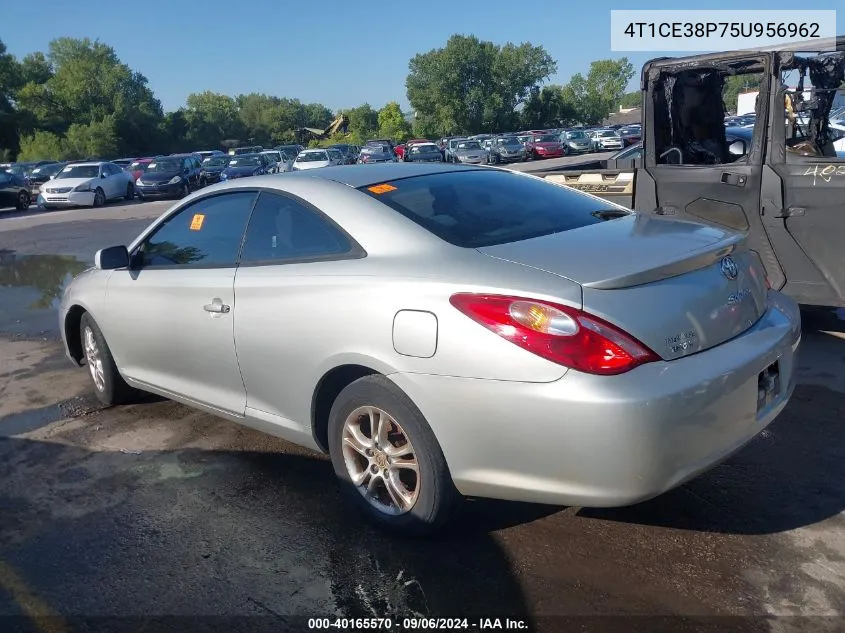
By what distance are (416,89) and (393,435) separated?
90.4 metres

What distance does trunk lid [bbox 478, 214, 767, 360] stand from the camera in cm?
272

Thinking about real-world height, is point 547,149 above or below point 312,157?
below

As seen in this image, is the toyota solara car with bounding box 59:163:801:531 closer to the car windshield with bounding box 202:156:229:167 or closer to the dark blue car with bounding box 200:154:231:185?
the dark blue car with bounding box 200:154:231:185

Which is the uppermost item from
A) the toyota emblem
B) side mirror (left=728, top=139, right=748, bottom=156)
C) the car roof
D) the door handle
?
the car roof

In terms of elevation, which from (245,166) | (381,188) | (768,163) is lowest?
(245,166)

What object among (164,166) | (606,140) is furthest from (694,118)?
(606,140)

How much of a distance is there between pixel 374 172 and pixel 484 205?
2.16 feet

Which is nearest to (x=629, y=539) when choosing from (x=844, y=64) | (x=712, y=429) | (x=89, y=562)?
(x=712, y=429)

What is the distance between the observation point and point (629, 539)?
3.22 m

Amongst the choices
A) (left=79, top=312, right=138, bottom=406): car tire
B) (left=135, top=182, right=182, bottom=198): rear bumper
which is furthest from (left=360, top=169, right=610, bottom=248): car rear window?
(left=135, top=182, right=182, bottom=198): rear bumper

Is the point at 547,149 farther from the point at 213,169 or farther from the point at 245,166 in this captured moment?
the point at 213,169

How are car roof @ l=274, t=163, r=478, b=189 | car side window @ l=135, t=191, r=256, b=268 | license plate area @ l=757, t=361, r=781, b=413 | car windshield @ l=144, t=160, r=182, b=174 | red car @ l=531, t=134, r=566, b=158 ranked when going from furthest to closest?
1. red car @ l=531, t=134, r=566, b=158
2. car windshield @ l=144, t=160, r=182, b=174
3. car side window @ l=135, t=191, r=256, b=268
4. car roof @ l=274, t=163, r=478, b=189
5. license plate area @ l=757, t=361, r=781, b=413

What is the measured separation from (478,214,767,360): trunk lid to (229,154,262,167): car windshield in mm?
28340

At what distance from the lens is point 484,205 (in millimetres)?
3711
